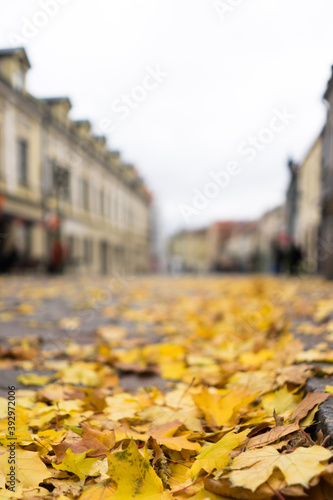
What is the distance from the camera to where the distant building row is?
31.3 ft

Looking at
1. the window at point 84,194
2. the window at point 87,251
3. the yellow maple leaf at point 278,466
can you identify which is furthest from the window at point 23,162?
the yellow maple leaf at point 278,466

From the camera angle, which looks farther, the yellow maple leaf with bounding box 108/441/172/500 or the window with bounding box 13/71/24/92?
the window with bounding box 13/71/24/92

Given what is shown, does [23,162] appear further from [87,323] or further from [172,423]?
[172,423]

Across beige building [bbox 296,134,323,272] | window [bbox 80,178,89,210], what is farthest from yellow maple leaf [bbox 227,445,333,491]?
window [bbox 80,178,89,210]

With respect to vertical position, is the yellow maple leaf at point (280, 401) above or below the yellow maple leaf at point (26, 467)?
above

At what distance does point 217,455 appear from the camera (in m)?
1.00

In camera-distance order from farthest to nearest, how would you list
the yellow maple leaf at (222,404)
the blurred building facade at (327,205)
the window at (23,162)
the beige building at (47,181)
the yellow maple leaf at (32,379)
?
the window at (23,162) → the beige building at (47,181) → the blurred building facade at (327,205) → the yellow maple leaf at (32,379) → the yellow maple leaf at (222,404)

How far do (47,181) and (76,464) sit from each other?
15467 millimetres

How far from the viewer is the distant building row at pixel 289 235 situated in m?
9.54

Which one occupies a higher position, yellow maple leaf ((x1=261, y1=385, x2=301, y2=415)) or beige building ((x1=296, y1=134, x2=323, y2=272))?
beige building ((x1=296, y1=134, x2=323, y2=272))

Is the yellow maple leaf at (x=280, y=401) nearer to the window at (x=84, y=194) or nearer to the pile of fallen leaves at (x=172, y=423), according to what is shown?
Answer: the pile of fallen leaves at (x=172, y=423)

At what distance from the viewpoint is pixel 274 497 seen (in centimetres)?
84

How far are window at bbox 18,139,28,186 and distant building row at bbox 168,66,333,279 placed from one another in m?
9.32

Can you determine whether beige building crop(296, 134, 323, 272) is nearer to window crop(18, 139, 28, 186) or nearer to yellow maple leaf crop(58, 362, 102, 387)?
window crop(18, 139, 28, 186)
